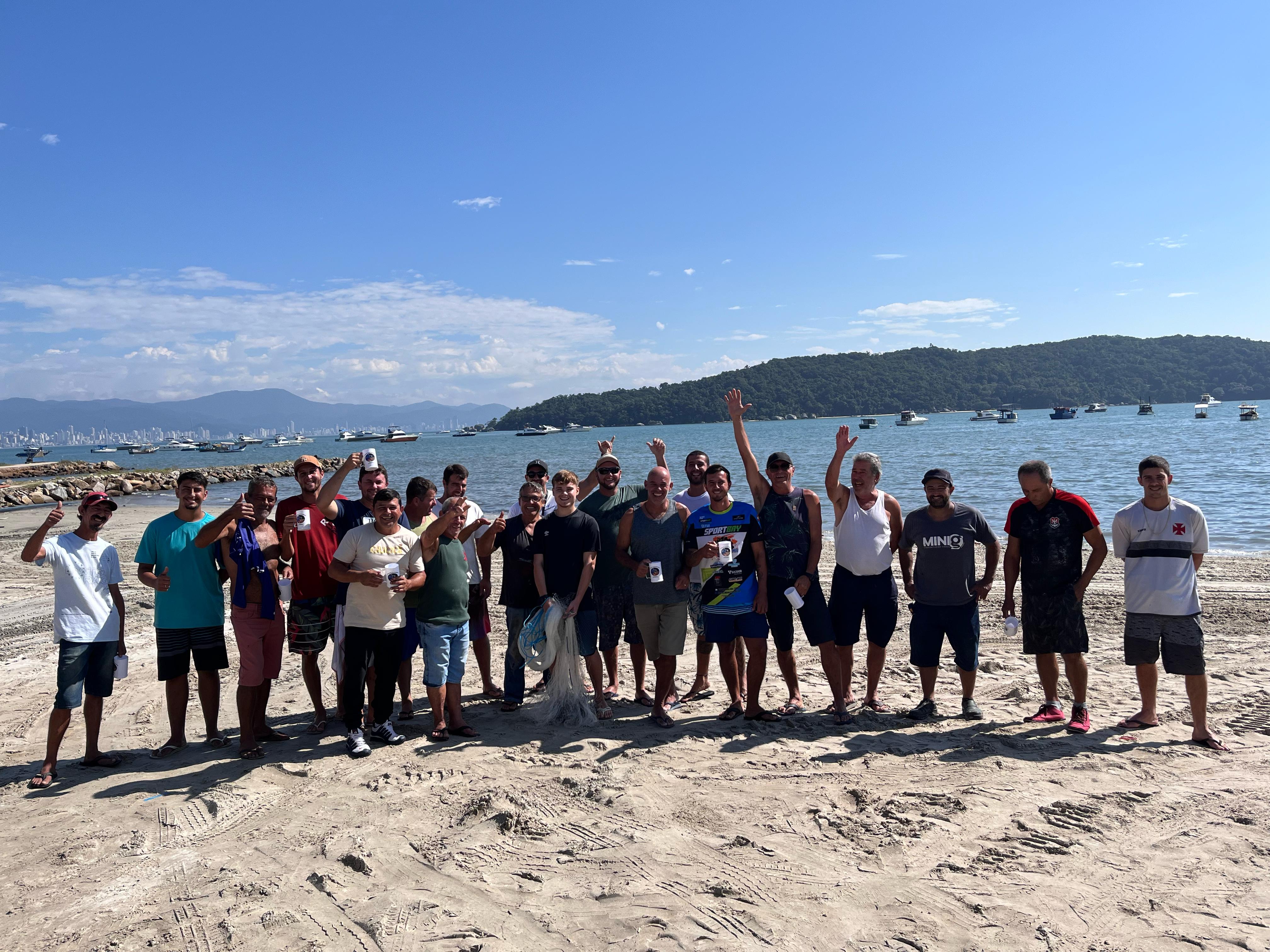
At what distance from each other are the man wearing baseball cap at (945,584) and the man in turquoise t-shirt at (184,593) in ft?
17.2

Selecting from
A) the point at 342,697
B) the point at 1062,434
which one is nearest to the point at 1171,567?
the point at 342,697

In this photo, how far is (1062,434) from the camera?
63.4 meters

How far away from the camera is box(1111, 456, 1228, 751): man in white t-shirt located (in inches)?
199

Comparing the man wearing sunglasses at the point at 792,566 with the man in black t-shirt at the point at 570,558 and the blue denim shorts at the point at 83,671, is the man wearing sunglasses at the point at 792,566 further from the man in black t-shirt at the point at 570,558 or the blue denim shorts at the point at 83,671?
the blue denim shorts at the point at 83,671

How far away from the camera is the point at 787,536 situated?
5.70 meters

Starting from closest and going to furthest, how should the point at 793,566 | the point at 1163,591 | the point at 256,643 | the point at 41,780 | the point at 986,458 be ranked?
the point at 41,780 → the point at 1163,591 → the point at 256,643 → the point at 793,566 → the point at 986,458

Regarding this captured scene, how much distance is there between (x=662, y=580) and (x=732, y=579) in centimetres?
56

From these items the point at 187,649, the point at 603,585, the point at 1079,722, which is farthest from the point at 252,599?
the point at 1079,722

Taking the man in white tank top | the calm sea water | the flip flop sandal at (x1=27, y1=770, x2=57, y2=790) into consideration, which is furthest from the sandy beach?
the calm sea water

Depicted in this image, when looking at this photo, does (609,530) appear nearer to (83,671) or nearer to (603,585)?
(603,585)

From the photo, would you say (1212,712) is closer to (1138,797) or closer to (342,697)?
(1138,797)

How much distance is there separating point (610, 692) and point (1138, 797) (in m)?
3.97

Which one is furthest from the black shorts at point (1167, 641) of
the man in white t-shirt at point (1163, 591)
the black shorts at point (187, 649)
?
the black shorts at point (187, 649)

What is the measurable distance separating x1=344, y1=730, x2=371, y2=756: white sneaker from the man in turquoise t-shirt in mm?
1042
